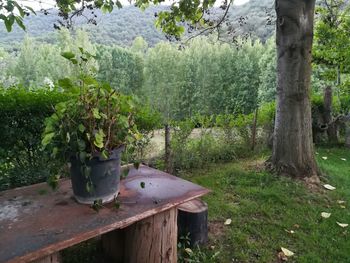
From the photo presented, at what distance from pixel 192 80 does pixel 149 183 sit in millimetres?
30300

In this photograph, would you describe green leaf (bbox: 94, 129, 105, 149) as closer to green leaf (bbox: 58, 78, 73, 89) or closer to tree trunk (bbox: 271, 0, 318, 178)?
green leaf (bbox: 58, 78, 73, 89)

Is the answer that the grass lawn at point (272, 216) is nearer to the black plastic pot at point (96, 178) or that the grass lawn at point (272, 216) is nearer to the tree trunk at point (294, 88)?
the tree trunk at point (294, 88)

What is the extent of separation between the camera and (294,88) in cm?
445

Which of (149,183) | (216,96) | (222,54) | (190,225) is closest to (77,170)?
(149,183)

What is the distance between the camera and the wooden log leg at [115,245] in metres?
2.76

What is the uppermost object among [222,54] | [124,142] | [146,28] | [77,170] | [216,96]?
[146,28]

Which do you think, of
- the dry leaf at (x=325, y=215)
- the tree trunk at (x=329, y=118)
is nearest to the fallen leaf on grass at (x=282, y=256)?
the dry leaf at (x=325, y=215)

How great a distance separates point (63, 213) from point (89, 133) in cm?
56

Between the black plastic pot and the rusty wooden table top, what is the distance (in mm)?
77

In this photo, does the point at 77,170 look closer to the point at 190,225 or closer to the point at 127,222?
the point at 127,222

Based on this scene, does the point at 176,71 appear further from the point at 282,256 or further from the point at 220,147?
the point at 282,256

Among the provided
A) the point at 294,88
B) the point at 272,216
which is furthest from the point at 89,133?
the point at 294,88

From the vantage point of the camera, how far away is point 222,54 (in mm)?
32125

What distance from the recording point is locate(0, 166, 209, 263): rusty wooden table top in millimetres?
1568
